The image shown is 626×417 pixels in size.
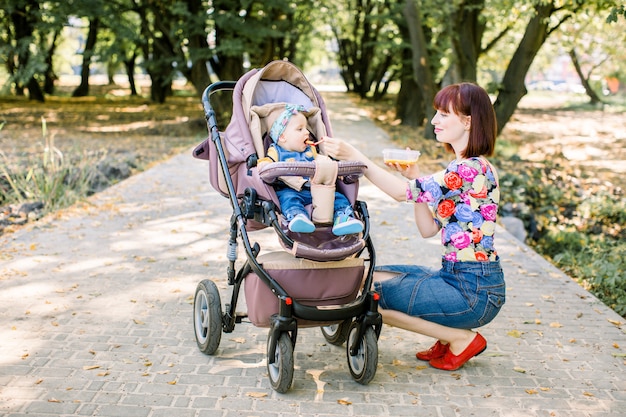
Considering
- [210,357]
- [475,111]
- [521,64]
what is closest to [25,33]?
[521,64]

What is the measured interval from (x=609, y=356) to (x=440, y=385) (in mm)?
1426

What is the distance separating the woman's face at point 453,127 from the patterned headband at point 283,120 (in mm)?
863

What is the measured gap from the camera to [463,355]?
4.54 meters

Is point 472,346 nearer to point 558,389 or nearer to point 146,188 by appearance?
point 558,389

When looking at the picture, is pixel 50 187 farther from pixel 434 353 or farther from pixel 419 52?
pixel 419 52

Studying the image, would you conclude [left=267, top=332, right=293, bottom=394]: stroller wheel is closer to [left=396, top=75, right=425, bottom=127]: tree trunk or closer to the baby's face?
the baby's face

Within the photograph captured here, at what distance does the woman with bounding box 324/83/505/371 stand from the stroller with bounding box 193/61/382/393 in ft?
0.75

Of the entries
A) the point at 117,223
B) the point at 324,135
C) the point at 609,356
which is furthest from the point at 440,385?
the point at 117,223

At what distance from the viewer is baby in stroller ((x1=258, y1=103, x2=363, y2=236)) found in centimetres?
393

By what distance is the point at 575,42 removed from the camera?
65.8 ft

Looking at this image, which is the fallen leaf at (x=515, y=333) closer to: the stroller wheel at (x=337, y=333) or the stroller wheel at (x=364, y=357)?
the stroller wheel at (x=337, y=333)

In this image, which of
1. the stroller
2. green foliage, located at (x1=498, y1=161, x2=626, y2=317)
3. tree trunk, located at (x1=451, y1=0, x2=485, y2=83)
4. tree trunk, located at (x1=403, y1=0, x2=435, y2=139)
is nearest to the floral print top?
the stroller

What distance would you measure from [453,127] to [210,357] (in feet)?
7.12

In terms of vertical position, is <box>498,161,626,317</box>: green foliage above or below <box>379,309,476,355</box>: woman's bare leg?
below
